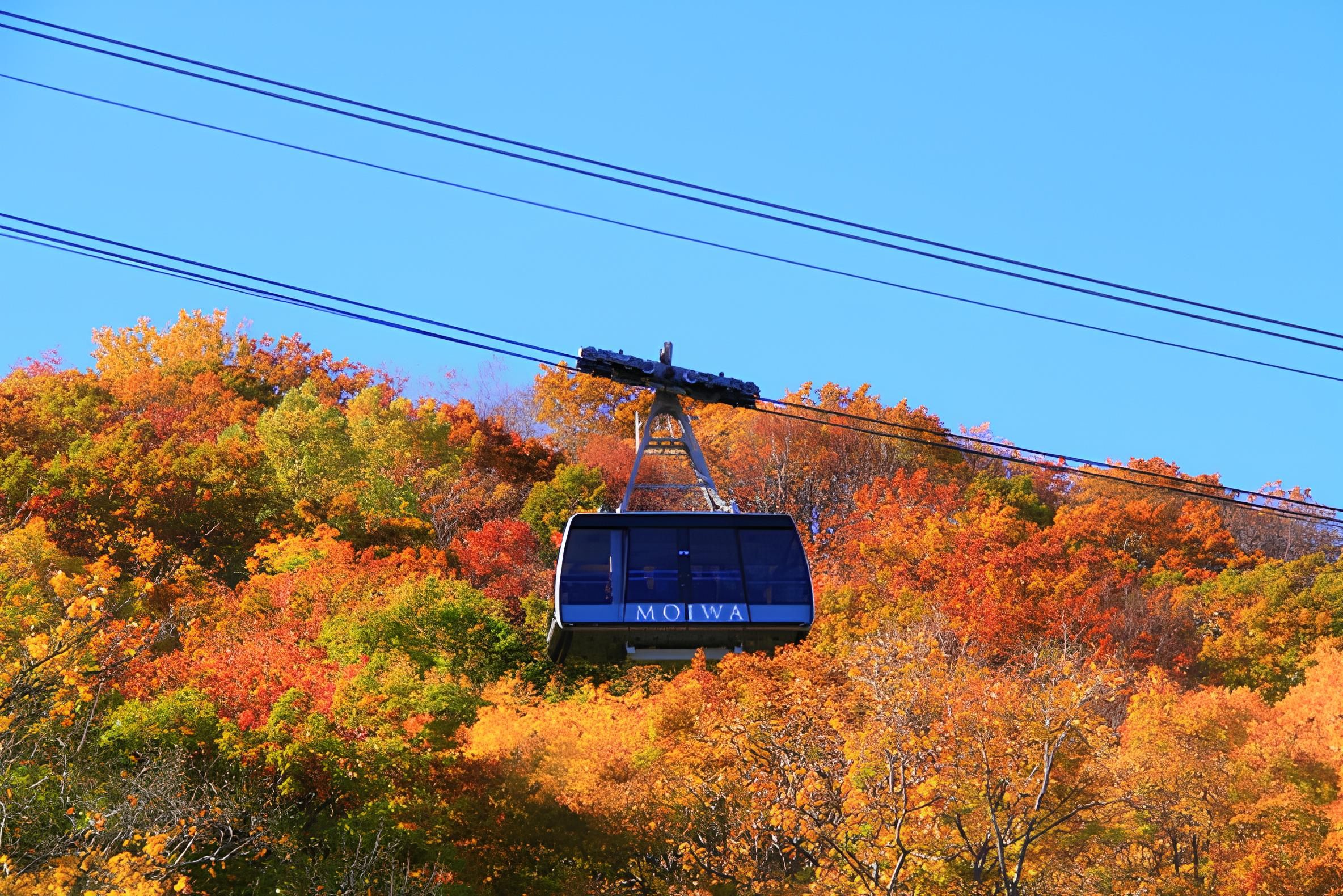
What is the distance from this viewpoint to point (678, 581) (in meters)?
19.2

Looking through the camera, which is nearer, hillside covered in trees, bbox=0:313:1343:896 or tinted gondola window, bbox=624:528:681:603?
tinted gondola window, bbox=624:528:681:603

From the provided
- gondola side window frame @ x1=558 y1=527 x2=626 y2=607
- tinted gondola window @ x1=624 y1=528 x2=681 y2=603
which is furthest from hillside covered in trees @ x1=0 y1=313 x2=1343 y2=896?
tinted gondola window @ x1=624 y1=528 x2=681 y2=603

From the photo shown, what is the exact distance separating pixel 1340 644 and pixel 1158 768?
60.5 ft

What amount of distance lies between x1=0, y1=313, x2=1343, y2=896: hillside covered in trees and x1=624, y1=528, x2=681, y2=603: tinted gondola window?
27.5ft

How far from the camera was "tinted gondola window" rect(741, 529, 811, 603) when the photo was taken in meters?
19.0

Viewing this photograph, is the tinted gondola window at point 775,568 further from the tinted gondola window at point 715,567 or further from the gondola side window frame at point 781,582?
the tinted gondola window at point 715,567

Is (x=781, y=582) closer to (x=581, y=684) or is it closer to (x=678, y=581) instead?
(x=678, y=581)

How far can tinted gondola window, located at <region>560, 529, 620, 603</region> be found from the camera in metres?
19.0

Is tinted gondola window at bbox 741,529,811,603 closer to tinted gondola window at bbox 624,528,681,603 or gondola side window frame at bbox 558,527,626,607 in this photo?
tinted gondola window at bbox 624,528,681,603

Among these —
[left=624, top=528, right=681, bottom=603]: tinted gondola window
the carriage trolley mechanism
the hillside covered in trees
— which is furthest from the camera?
the hillside covered in trees

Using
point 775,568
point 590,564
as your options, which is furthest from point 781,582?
point 590,564

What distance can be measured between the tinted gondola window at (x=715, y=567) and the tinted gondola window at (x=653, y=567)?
0.23m

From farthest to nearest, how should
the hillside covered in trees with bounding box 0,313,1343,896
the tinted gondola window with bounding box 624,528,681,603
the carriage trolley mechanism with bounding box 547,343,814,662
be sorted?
the hillside covered in trees with bounding box 0,313,1343,896 → the tinted gondola window with bounding box 624,528,681,603 → the carriage trolley mechanism with bounding box 547,343,814,662

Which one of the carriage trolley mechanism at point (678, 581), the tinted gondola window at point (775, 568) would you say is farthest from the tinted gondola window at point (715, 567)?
the tinted gondola window at point (775, 568)
